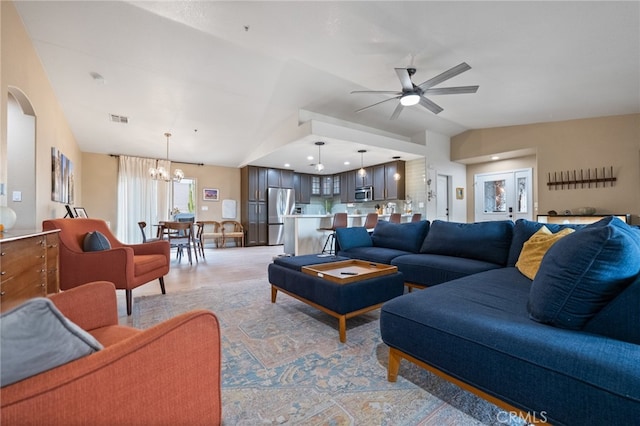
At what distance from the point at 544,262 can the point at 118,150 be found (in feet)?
27.1

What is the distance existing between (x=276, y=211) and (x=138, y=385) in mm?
7700

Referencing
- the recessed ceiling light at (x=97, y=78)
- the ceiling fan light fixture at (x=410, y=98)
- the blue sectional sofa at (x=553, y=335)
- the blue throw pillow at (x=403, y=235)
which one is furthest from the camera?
the recessed ceiling light at (x=97, y=78)

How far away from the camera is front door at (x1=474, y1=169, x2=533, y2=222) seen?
6.93m

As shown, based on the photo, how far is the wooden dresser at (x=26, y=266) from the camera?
5.21 ft

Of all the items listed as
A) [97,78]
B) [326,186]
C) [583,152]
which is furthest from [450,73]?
[326,186]

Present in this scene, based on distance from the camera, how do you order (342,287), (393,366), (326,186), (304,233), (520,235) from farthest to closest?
1. (326,186)
2. (304,233)
3. (520,235)
4. (342,287)
5. (393,366)

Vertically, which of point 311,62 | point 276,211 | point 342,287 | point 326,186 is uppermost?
point 311,62

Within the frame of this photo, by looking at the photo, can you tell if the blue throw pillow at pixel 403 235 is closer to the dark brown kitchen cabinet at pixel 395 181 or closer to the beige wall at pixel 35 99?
the dark brown kitchen cabinet at pixel 395 181

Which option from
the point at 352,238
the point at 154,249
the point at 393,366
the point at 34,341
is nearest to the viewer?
the point at 34,341

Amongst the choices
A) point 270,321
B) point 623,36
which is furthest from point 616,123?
point 270,321

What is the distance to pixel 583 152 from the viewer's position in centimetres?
550

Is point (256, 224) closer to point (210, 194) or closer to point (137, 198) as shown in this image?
point (210, 194)

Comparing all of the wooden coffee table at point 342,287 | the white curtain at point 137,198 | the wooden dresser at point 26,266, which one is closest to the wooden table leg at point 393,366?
the wooden coffee table at point 342,287

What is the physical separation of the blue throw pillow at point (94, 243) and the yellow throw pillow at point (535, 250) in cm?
373
